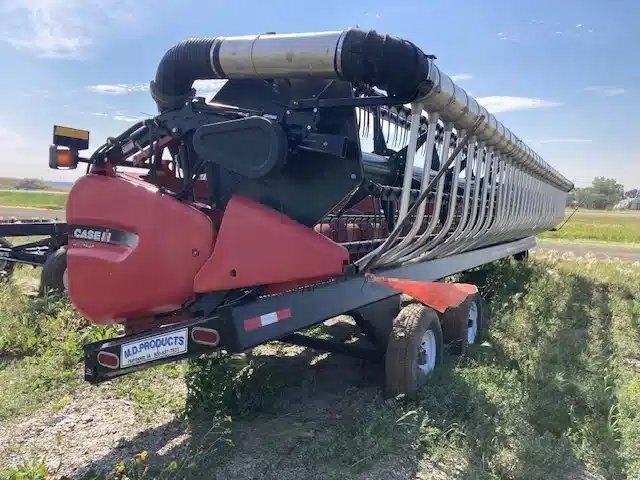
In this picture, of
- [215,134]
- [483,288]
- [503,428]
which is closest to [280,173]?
[215,134]

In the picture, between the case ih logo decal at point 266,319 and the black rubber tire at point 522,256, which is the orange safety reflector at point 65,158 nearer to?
the case ih logo decal at point 266,319

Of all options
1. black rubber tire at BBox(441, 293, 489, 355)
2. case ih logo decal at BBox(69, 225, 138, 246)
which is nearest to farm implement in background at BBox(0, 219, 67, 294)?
case ih logo decal at BBox(69, 225, 138, 246)

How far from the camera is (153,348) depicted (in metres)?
3.66

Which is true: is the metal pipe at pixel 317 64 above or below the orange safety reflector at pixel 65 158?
above

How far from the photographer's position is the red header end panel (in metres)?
3.87

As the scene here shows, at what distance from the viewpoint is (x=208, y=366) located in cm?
444

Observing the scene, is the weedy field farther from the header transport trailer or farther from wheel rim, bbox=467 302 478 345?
the header transport trailer

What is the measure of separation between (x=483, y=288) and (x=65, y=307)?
5.81 meters

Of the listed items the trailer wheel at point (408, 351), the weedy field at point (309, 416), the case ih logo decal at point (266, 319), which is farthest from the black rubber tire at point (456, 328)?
the case ih logo decal at point (266, 319)

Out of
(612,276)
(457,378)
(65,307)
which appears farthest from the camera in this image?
(612,276)

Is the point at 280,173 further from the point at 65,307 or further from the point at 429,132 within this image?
the point at 65,307

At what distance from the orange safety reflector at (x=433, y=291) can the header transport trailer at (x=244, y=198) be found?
0.03 feet

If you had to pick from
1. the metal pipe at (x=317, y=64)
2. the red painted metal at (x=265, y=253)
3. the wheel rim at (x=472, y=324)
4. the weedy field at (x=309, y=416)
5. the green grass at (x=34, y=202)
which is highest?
the metal pipe at (x=317, y=64)

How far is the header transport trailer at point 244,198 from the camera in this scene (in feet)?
12.0
